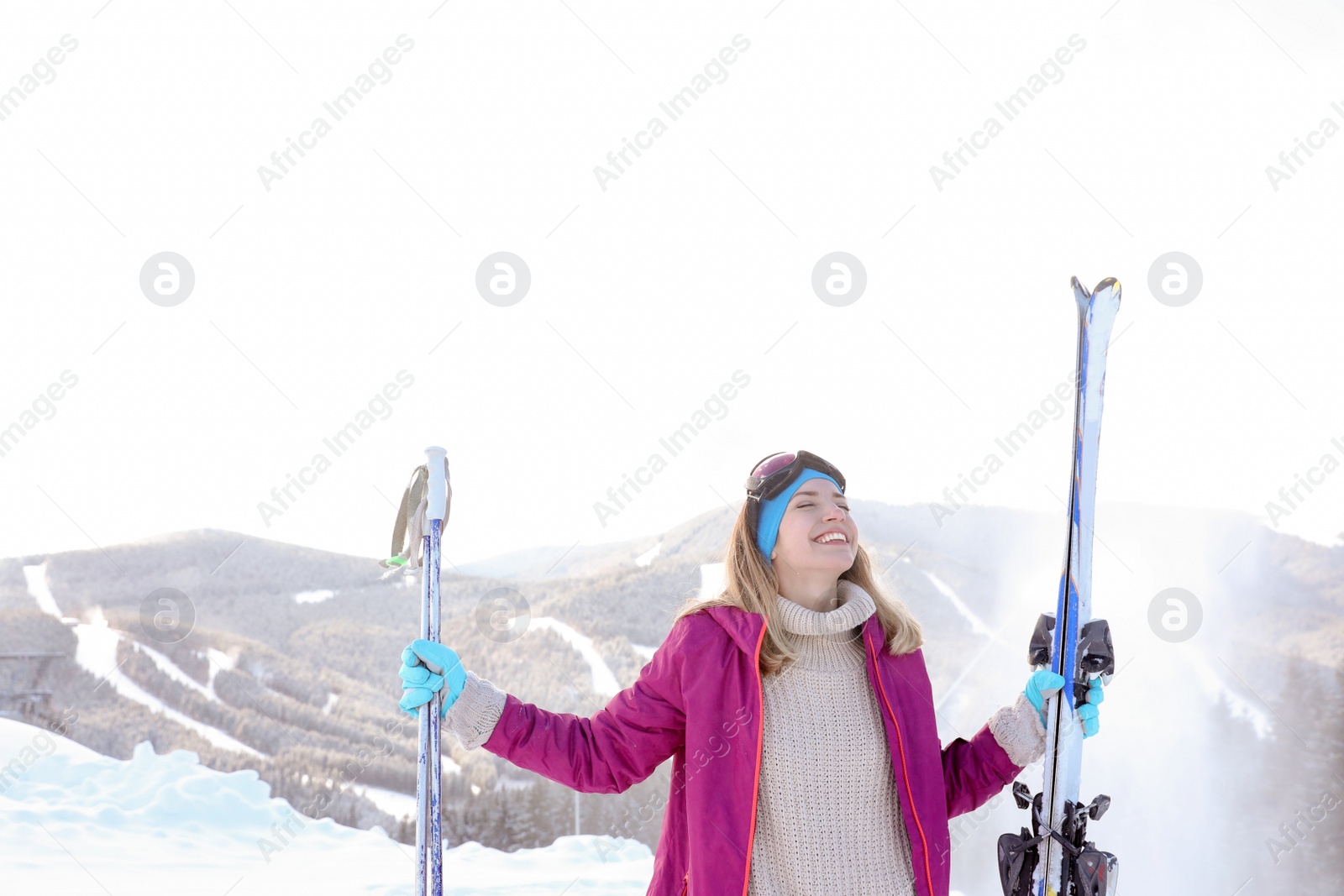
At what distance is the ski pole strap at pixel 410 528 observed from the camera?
6.00ft

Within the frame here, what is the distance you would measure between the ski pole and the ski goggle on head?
0.67 m

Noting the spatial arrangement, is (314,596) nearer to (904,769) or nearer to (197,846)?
(197,846)

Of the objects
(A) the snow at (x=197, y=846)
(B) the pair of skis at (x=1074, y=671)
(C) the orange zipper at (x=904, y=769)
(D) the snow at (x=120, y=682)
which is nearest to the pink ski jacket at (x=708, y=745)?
(C) the orange zipper at (x=904, y=769)

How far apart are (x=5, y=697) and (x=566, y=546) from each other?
328cm

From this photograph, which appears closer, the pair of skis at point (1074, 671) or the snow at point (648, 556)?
the pair of skis at point (1074, 671)

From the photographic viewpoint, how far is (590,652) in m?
5.87

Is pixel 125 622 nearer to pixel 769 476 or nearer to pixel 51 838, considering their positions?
pixel 51 838

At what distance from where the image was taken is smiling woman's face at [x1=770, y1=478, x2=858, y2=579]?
1899 mm

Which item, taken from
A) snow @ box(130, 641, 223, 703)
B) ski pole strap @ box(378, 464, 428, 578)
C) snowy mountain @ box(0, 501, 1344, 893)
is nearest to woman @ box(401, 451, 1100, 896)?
ski pole strap @ box(378, 464, 428, 578)

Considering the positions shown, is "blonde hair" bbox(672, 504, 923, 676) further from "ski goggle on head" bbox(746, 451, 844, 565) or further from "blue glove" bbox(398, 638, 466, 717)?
"blue glove" bbox(398, 638, 466, 717)

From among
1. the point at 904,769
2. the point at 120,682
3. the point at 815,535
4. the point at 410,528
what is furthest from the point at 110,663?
the point at 904,769

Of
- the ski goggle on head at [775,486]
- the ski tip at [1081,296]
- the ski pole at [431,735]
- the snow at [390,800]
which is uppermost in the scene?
the ski tip at [1081,296]

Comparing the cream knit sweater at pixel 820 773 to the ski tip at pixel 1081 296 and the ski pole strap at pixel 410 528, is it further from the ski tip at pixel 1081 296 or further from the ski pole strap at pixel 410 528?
the ski tip at pixel 1081 296

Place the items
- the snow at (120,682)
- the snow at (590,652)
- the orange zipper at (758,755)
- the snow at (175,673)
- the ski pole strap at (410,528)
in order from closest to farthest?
the orange zipper at (758,755), the ski pole strap at (410,528), the snow at (120,682), the snow at (175,673), the snow at (590,652)
